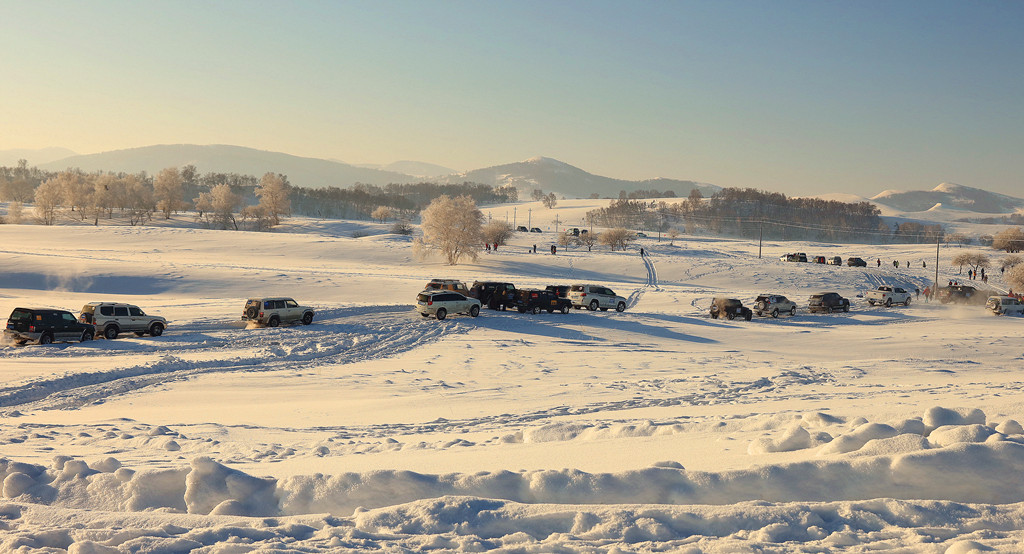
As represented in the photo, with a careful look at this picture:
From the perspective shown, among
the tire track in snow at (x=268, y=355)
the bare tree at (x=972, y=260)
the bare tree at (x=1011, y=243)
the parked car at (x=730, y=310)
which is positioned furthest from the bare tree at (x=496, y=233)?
the bare tree at (x=1011, y=243)

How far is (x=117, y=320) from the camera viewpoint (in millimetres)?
27219

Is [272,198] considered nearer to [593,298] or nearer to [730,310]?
[593,298]

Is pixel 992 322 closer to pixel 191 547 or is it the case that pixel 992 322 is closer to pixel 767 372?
pixel 767 372

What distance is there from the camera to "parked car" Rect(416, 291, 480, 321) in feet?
110

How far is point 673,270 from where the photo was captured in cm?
7012

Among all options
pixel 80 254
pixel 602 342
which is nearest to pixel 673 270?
pixel 602 342

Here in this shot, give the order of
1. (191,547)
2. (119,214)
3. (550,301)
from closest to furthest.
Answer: (191,547)
(550,301)
(119,214)

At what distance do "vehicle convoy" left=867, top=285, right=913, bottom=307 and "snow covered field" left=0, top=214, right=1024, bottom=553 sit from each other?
31.5 ft

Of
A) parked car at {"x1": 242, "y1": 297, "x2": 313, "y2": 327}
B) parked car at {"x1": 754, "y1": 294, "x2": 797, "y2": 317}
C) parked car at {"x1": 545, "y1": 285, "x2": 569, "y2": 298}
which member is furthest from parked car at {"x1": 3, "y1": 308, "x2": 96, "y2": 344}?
parked car at {"x1": 754, "y1": 294, "x2": 797, "y2": 317}

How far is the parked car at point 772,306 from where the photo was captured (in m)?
40.2

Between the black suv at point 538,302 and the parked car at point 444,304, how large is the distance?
9.31 feet

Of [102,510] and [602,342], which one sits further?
[602,342]

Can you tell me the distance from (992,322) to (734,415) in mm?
35566

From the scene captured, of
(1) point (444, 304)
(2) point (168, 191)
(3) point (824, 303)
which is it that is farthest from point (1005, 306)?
(2) point (168, 191)
